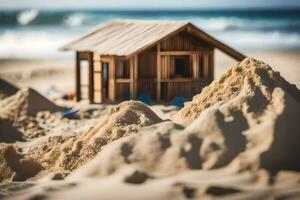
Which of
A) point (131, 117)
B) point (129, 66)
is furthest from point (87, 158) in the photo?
point (129, 66)

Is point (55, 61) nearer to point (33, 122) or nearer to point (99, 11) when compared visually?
point (33, 122)

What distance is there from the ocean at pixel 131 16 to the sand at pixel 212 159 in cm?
3351

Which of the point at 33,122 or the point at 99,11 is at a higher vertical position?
A: the point at 99,11

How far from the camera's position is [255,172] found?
8.36 metres

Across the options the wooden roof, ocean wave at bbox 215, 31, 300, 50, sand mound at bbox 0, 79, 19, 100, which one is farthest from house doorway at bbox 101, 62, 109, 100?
ocean wave at bbox 215, 31, 300, 50

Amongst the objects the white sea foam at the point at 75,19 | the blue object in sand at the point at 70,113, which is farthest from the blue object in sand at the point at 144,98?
the white sea foam at the point at 75,19

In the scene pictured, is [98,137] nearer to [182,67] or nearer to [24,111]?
[24,111]

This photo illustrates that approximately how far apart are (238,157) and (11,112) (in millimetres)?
10661

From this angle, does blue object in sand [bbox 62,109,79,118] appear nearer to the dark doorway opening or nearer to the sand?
the dark doorway opening

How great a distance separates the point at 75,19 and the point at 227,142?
173ft

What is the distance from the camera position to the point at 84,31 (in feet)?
177

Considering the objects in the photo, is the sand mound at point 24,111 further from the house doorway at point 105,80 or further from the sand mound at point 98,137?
the sand mound at point 98,137

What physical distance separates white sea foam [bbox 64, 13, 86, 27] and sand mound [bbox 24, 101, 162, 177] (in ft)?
154

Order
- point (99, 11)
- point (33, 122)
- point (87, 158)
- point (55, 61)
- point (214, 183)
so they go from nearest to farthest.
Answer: point (214, 183), point (87, 158), point (33, 122), point (55, 61), point (99, 11)
